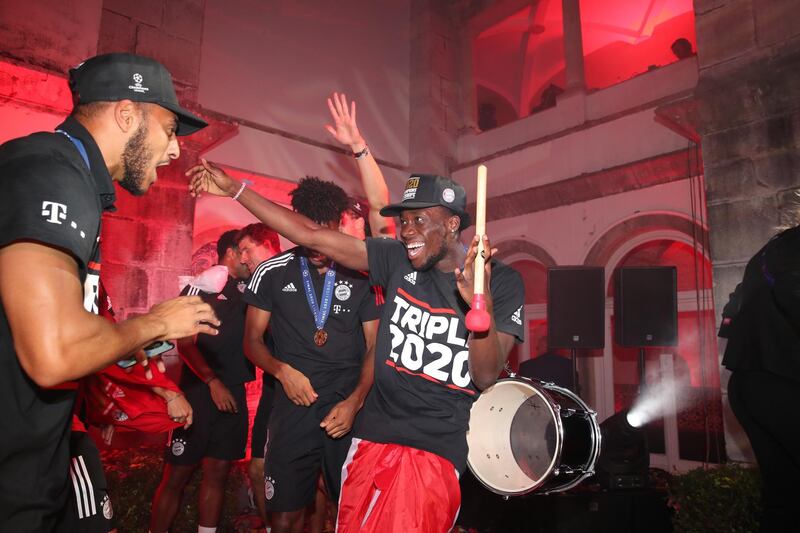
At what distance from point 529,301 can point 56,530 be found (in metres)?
10.5

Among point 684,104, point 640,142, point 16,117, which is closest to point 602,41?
point 640,142

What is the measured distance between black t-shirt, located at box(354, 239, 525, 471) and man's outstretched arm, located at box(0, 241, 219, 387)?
144 cm

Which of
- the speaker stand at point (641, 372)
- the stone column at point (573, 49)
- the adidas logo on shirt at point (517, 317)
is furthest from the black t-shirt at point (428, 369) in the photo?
the stone column at point (573, 49)

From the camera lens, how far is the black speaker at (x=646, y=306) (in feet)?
22.2

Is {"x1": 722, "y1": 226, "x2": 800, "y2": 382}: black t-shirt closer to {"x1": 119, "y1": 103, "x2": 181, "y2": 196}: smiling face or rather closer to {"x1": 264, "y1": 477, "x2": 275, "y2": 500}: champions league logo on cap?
{"x1": 264, "y1": 477, "x2": 275, "y2": 500}: champions league logo on cap

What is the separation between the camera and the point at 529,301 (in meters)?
11.7

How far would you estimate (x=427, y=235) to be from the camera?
2.80 meters

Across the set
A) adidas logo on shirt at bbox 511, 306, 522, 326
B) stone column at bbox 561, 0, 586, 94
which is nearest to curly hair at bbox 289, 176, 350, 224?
adidas logo on shirt at bbox 511, 306, 522, 326

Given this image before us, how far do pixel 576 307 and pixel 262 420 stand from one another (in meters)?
4.62

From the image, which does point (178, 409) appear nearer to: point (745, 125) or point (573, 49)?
point (745, 125)

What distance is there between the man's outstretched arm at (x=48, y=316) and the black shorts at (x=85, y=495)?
2.70ft

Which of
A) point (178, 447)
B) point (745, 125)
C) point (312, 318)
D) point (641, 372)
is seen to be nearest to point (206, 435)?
point (178, 447)

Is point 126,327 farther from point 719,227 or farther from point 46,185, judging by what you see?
point 719,227

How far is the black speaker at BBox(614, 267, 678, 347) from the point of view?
6.77 metres
